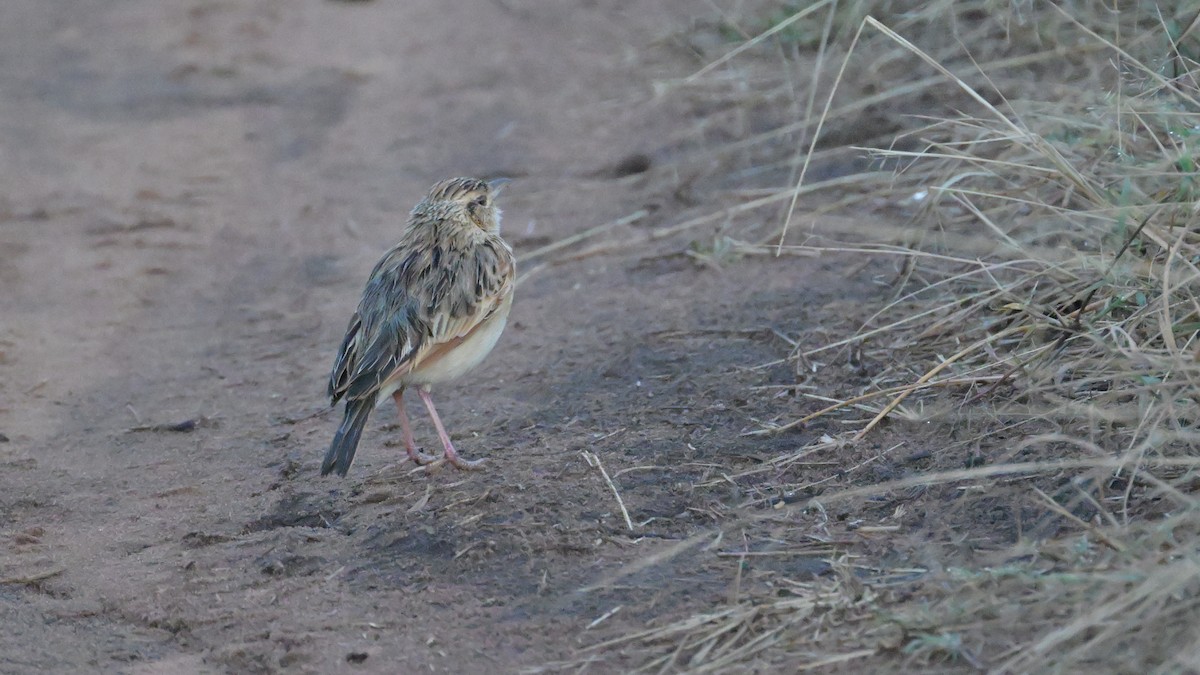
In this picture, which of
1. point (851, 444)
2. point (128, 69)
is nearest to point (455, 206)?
point (851, 444)

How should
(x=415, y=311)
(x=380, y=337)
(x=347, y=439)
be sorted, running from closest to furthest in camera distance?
(x=347, y=439), (x=380, y=337), (x=415, y=311)

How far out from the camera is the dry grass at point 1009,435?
147 inches

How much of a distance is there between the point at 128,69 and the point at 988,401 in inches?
361

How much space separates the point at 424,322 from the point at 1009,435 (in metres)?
2.44

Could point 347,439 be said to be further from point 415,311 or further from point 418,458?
point 415,311

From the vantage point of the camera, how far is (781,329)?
6.38 m

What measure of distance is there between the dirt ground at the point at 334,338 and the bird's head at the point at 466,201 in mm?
742

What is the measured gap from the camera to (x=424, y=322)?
18.7 ft

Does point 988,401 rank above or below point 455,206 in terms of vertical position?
below

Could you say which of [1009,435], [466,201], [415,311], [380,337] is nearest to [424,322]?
[415,311]

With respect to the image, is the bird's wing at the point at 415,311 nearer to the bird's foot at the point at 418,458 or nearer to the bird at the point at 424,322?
the bird at the point at 424,322

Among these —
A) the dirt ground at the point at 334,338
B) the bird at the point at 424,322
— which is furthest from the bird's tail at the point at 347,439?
the dirt ground at the point at 334,338

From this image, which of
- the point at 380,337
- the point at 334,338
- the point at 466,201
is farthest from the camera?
the point at 334,338

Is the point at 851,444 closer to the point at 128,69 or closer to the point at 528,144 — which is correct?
the point at 528,144
